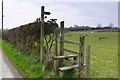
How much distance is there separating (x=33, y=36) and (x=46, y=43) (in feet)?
2.76

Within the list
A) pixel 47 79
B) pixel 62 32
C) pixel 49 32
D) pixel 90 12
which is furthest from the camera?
pixel 90 12

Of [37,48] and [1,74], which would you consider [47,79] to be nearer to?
[1,74]

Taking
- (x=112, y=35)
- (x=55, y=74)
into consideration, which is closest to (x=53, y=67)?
(x=55, y=74)

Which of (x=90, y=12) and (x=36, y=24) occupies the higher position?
(x=90, y=12)

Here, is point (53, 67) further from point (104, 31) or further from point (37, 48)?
point (104, 31)

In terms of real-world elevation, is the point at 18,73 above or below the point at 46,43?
below

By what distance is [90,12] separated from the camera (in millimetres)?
13664

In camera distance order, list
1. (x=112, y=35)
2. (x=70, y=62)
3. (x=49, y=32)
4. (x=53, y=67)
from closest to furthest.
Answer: (x=53, y=67)
(x=70, y=62)
(x=49, y=32)
(x=112, y=35)

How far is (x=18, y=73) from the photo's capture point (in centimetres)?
554

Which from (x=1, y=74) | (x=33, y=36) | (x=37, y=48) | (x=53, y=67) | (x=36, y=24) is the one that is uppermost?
(x=36, y=24)

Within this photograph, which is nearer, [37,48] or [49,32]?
[49,32]

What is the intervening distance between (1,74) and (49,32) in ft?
9.28

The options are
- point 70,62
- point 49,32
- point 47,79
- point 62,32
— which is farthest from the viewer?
point 49,32

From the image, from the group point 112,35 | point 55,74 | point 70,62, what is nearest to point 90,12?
point 70,62
